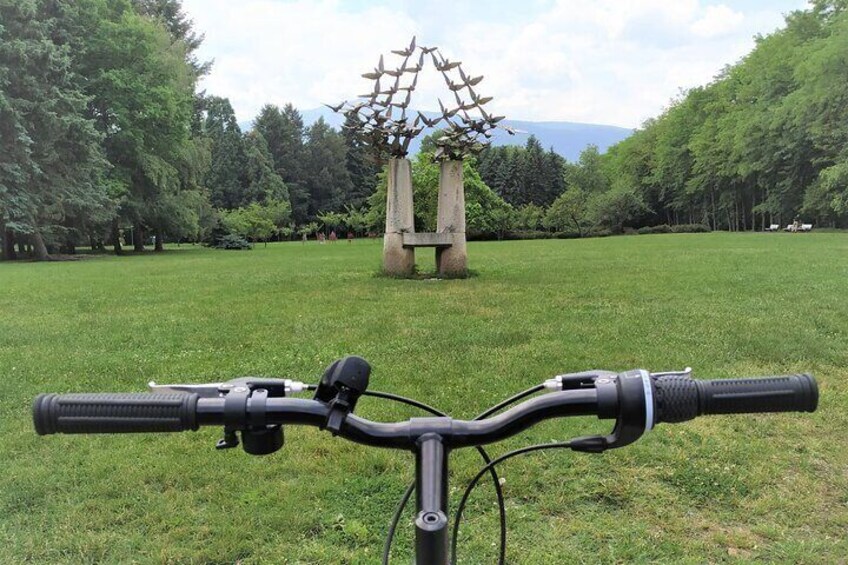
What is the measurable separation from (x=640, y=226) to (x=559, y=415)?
211 feet

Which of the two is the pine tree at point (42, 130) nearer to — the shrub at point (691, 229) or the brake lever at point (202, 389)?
the brake lever at point (202, 389)

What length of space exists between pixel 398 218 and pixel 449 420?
1237 cm

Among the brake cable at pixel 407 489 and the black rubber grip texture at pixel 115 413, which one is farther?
the brake cable at pixel 407 489

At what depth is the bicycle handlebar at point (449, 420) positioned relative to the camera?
108 centimetres

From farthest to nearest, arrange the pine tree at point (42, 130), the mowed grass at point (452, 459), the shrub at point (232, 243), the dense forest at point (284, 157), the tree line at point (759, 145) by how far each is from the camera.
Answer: the shrub at point (232, 243) < the tree line at point (759, 145) < the dense forest at point (284, 157) < the pine tree at point (42, 130) < the mowed grass at point (452, 459)

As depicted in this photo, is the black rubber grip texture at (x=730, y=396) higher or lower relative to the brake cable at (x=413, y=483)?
higher

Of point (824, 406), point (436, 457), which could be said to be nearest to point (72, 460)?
point (436, 457)

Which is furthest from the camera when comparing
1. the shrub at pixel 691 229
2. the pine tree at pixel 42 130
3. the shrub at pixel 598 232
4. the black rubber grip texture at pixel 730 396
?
the shrub at pixel 598 232

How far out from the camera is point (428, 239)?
13289mm

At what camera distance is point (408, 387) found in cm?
527

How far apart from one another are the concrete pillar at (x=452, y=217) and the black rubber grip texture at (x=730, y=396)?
12.3 m

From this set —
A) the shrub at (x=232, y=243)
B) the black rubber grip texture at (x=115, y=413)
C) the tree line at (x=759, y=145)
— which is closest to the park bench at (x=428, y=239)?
the black rubber grip texture at (x=115, y=413)

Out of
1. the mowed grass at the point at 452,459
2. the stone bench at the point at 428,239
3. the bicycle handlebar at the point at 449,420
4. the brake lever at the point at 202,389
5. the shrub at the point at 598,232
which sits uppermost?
the shrub at the point at 598,232

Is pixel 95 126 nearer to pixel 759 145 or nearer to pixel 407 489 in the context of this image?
pixel 407 489
